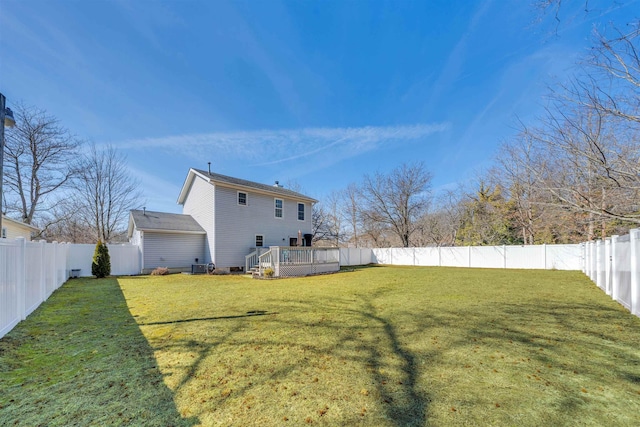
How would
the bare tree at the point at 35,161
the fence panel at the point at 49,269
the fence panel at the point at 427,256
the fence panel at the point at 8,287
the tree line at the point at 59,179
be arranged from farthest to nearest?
1. the fence panel at the point at 427,256
2. the tree line at the point at 59,179
3. the bare tree at the point at 35,161
4. the fence panel at the point at 49,269
5. the fence panel at the point at 8,287

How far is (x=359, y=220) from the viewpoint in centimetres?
3073

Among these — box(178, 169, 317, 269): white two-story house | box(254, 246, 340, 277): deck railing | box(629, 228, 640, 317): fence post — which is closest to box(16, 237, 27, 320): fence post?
box(254, 246, 340, 277): deck railing

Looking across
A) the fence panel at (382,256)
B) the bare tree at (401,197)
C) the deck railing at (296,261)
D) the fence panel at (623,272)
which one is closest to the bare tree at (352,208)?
the bare tree at (401,197)

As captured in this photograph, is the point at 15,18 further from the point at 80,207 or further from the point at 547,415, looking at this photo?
the point at 80,207

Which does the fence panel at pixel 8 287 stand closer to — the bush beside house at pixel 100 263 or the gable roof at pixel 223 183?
the bush beside house at pixel 100 263

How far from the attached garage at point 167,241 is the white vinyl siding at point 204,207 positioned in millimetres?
505

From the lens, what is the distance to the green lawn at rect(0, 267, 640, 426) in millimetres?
2234

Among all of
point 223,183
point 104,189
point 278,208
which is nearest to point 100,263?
point 223,183

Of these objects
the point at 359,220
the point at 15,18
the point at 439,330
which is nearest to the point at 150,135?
the point at 15,18

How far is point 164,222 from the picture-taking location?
15648mm

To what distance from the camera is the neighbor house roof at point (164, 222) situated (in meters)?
14.7

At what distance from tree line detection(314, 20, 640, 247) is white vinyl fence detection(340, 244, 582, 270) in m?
2.05

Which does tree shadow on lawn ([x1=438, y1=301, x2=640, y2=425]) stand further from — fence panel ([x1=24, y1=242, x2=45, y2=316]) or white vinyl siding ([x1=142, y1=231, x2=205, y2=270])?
white vinyl siding ([x1=142, y1=231, x2=205, y2=270])

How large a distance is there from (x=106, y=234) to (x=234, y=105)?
16801 millimetres
